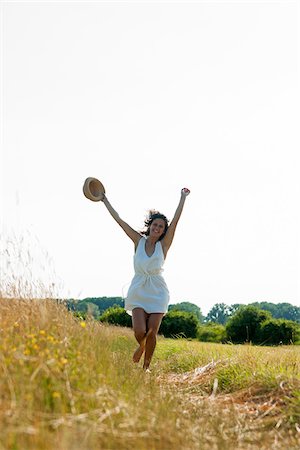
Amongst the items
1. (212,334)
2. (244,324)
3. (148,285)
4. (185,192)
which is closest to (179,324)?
(212,334)

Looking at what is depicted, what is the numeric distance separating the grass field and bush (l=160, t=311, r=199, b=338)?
18713 mm

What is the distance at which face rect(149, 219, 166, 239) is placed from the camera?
7600mm

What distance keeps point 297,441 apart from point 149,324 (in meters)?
3.12

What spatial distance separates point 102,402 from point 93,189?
14.7 feet

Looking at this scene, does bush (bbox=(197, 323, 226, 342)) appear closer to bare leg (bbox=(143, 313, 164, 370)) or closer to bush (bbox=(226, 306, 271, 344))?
bush (bbox=(226, 306, 271, 344))

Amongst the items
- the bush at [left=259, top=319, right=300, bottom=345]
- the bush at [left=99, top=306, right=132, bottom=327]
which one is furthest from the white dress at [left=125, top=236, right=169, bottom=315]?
the bush at [left=259, top=319, right=300, bottom=345]

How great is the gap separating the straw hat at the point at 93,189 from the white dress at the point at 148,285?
0.88m

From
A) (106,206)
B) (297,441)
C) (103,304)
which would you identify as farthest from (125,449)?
(103,304)

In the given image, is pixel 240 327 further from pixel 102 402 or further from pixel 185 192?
pixel 102 402

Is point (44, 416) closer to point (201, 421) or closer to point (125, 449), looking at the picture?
point (125, 449)

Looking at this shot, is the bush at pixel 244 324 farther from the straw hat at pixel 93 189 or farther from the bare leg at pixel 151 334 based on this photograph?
the bare leg at pixel 151 334

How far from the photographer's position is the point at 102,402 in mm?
3992

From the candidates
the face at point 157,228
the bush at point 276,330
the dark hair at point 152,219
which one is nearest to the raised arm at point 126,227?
the dark hair at point 152,219

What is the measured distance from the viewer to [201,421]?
14.7 feet
